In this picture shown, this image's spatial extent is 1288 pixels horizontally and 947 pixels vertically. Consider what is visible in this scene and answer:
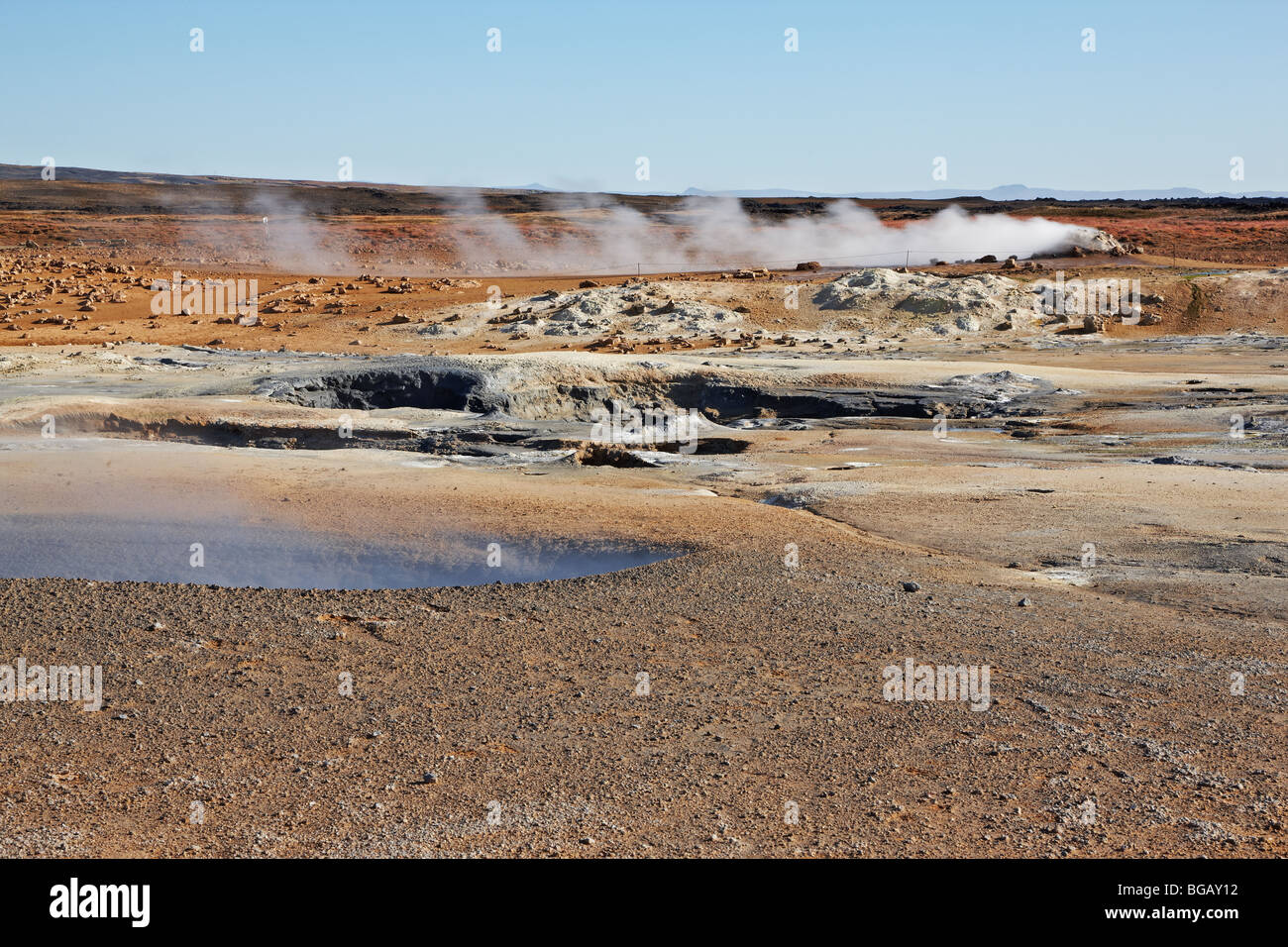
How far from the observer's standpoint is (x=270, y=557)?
A: 845 cm

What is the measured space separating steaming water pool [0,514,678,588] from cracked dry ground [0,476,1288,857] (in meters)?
0.44

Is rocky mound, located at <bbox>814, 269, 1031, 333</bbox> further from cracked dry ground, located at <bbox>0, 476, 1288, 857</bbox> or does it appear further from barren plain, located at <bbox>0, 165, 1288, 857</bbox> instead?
cracked dry ground, located at <bbox>0, 476, 1288, 857</bbox>

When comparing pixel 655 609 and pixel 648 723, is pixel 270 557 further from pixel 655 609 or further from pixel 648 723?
pixel 648 723

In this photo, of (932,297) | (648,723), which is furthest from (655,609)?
(932,297)

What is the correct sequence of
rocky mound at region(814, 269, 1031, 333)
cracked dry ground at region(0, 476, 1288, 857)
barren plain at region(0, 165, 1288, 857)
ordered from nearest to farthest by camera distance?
cracked dry ground at region(0, 476, 1288, 857) → barren plain at region(0, 165, 1288, 857) → rocky mound at region(814, 269, 1031, 333)

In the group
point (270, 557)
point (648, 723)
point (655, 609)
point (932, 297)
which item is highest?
point (932, 297)

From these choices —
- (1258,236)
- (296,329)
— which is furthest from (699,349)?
(1258,236)

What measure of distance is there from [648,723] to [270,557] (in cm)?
379

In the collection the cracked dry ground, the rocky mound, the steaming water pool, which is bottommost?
the cracked dry ground

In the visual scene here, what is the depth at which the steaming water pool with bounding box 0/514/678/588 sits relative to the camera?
26.3 feet

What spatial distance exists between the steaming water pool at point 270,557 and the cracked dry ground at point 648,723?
44 cm

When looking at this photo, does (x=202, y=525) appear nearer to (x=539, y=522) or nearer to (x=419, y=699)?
(x=539, y=522)

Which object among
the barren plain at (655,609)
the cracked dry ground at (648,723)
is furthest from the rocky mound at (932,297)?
the cracked dry ground at (648,723)

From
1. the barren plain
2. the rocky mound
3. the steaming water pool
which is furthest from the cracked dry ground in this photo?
the rocky mound
